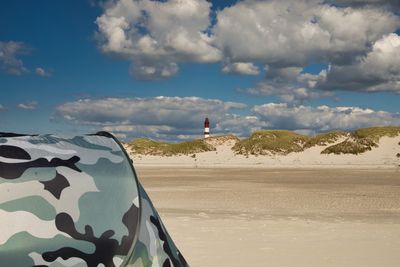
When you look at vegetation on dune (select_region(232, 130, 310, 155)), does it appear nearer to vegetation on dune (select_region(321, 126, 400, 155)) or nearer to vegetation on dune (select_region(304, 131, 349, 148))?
vegetation on dune (select_region(304, 131, 349, 148))

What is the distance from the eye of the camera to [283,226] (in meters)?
10.9

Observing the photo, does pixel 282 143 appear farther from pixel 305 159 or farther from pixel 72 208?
pixel 72 208

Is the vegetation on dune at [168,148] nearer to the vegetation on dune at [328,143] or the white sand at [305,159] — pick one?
the white sand at [305,159]

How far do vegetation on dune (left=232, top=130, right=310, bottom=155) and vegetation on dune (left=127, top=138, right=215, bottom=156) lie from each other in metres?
4.94

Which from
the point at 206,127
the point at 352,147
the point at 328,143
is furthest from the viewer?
the point at 206,127

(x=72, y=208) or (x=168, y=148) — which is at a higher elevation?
(x=168, y=148)

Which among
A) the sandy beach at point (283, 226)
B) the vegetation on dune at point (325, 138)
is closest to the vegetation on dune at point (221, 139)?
the vegetation on dune at point (325, 138)

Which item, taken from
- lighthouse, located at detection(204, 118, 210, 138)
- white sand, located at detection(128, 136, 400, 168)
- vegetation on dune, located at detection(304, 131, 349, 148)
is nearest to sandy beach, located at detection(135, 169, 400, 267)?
white sand, located at detection(128, 136, 400, 168)

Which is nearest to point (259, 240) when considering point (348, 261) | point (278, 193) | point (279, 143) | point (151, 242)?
point (348, 261)

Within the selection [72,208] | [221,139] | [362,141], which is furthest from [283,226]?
[221,139]

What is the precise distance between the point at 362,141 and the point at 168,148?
2548cm

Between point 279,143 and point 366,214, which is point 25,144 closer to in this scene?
point 366,214

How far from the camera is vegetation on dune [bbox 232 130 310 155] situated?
178 ft

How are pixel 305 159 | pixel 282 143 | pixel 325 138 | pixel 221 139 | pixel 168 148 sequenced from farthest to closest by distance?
pixel 221 139 < pixel 168 148 < pixel 282 143 < pixel 325 138 < pixel 305 159
